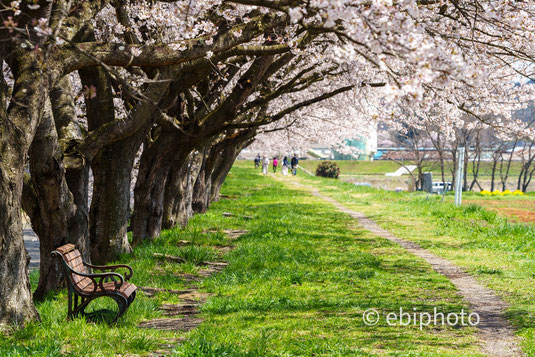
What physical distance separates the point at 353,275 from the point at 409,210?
34.7 feet

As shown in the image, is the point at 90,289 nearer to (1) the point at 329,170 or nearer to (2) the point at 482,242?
(2) the point at 482,242

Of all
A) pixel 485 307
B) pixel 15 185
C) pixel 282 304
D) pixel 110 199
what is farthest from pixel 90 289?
pixel 485 307

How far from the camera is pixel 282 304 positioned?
7.41 meters

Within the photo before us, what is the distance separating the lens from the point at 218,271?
10.0 m

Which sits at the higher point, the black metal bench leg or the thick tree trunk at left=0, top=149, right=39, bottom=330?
the thick tree trunk at left=0, top=149, right=39, bottom=330

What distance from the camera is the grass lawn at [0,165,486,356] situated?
5.61 meters

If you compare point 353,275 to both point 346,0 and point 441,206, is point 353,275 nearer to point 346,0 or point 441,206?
point 346,0

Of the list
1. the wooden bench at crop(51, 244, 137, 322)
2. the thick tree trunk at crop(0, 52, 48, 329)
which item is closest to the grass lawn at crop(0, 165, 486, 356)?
the wooden bench at crop(51, 244, 137, 322)

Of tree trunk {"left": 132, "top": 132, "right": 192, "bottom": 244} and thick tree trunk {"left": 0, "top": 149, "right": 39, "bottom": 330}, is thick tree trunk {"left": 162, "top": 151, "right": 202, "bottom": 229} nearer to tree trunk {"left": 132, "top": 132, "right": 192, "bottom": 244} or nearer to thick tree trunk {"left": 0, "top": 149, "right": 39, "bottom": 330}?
tree trunk {"left": 132, "top": 132, "right": 192, "bottom": 244}

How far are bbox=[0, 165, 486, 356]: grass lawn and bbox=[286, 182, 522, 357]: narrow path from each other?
16 centimetres

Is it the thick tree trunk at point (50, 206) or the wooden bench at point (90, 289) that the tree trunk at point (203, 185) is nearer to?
the thick tree trunk at point (50, 206)

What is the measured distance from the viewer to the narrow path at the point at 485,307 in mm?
5727

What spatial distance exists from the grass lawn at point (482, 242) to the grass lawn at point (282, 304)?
0.43 ft

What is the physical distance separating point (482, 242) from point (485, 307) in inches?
205
